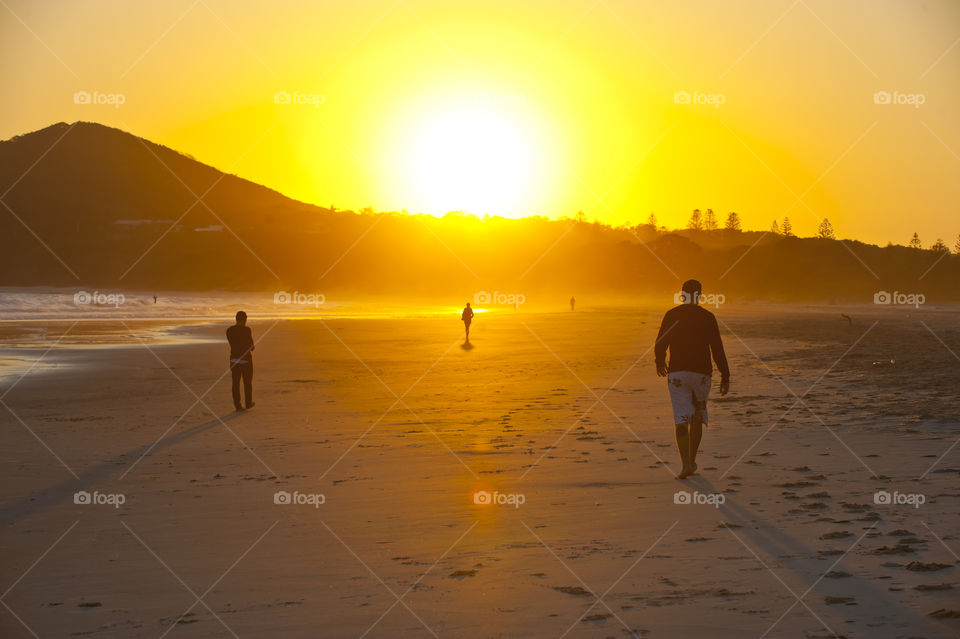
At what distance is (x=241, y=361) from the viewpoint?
13.8m

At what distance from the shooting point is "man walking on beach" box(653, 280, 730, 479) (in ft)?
27.9

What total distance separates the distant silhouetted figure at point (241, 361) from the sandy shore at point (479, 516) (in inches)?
15.6

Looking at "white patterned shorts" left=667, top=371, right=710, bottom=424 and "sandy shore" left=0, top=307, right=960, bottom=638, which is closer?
"sandy shore" left=0, top=307, right=960, bottom=638

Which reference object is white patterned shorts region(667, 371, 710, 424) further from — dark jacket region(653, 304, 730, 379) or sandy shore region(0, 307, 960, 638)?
sandy shore region(0, 307, 960, 638)

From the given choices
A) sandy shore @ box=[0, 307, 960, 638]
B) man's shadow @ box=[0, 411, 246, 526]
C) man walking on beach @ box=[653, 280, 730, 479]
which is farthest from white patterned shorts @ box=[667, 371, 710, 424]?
man's shadow @ box=[0, 411, 246, 526]

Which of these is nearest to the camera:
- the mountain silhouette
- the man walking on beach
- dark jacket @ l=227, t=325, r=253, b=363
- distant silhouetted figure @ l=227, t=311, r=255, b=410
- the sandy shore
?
the sandy shore

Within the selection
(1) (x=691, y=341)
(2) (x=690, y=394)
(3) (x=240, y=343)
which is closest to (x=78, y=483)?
(3) (x=240, y=343)

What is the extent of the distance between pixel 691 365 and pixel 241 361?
8.05 m

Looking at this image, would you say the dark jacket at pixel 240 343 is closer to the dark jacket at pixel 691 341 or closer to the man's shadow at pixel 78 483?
the man's shadow at pixel 78 483

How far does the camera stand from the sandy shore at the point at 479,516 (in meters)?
4.73

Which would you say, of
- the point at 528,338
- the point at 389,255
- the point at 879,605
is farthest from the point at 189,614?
the point at 389,255

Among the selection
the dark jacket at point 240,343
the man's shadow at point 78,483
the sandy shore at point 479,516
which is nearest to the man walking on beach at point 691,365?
the sandy shore at point 479,516

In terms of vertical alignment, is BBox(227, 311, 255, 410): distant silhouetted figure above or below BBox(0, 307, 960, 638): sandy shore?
above

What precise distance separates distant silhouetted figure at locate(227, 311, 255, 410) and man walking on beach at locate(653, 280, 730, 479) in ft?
24.9
